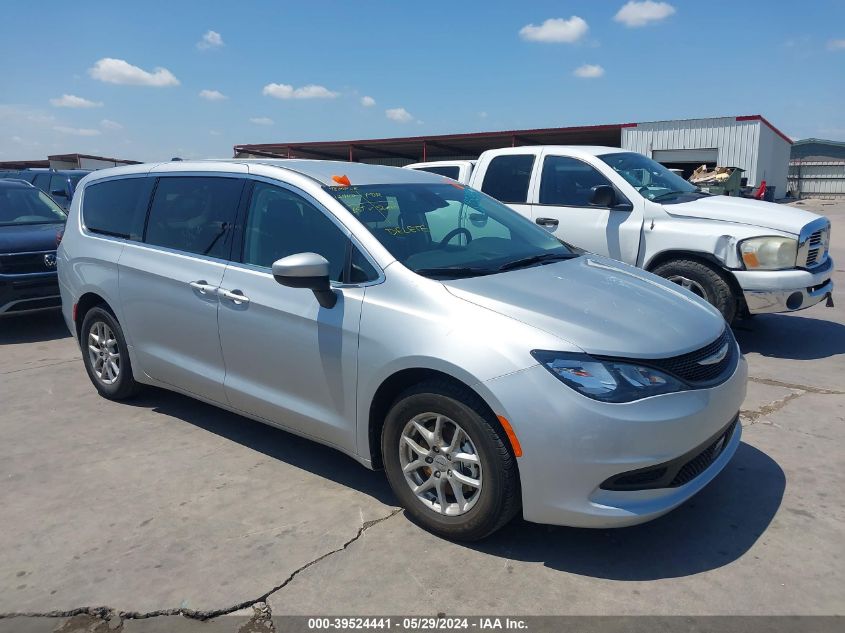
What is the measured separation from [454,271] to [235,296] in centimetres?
133

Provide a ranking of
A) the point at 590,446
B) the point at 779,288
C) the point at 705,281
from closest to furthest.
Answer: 1. the point at 590,446
2. the point at 779,288
3. the point at 705,281

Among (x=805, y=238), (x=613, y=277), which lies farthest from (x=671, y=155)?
(x=613, y=277)

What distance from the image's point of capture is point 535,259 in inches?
153

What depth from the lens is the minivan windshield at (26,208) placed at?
858cm

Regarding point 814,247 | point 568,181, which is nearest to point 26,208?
point 568,181

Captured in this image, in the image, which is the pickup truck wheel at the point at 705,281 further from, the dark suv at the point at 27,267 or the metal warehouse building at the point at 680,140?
the metal warehouse building at the point at 680,140

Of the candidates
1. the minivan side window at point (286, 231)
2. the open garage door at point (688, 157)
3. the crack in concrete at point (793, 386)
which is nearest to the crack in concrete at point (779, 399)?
the crack in concrete at point (793, 386)

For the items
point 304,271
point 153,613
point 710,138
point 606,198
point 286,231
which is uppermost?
point 710,138

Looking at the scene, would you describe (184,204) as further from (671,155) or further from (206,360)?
(671,155)

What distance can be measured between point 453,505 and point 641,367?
107 cm

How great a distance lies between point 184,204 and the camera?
450cm

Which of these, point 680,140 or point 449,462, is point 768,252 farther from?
point 680,140

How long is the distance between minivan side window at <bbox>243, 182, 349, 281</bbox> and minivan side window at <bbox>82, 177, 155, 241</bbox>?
4.05ft

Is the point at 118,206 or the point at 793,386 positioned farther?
the point at 793,386
